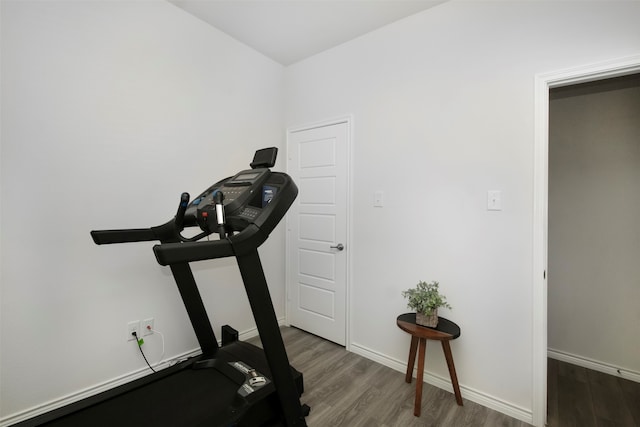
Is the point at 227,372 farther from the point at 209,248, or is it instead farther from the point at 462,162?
the point at 462,162

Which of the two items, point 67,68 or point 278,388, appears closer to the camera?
point 278,388

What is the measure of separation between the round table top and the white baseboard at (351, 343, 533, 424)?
0.45 metres

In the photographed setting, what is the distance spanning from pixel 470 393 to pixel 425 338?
56cm

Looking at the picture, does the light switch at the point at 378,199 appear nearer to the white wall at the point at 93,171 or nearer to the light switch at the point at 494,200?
the light switch at the point at 494,200

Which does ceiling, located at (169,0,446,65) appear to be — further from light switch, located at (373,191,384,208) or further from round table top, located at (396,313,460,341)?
round table top, located at (396,313,460,341)

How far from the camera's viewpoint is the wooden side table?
189 cm

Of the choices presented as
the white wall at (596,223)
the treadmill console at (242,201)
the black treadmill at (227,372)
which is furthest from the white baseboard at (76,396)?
the white wall at (596,223)

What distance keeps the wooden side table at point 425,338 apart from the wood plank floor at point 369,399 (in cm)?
10

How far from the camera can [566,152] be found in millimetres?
2564

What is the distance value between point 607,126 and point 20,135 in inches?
162

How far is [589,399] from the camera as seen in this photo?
2.04m

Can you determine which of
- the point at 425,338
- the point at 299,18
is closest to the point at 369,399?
the point at 425,338

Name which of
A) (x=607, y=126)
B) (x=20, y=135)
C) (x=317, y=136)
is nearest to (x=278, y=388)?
(x=20, y=135)

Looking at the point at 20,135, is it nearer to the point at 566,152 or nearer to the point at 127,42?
the point at 127,42
